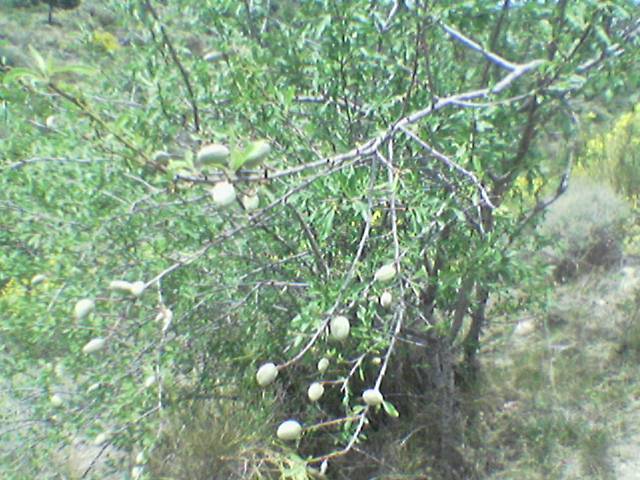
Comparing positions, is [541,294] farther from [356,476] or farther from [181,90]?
[181,90]

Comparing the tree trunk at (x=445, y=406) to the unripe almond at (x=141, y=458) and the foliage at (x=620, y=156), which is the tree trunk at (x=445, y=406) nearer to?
the unripe almond at (x=141, y=458)

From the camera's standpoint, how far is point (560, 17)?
195cm

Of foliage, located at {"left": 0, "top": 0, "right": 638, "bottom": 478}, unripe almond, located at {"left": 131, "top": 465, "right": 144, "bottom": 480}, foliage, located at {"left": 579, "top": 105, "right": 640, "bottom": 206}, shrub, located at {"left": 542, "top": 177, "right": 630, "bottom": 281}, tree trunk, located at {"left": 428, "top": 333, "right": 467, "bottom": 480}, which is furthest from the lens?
foliage, located at {"left": 579, "top": 105, "right": 640, "bottom": 206}

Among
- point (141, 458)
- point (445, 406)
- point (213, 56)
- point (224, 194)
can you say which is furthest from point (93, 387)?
point (445, 406)

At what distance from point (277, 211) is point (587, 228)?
10.7 ft

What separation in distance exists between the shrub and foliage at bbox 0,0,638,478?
6.31 feet

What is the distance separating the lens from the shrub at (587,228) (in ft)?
14.0

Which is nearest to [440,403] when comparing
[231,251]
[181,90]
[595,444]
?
[595,444]

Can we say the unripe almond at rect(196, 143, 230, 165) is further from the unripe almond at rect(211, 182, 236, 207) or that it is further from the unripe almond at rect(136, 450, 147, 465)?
the unripe almond at rect(136, 450, 147, 465)

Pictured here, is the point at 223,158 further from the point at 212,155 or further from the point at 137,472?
the point at 137,472

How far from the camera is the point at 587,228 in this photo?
175 inches

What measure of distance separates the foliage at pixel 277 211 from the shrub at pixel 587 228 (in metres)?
1.92

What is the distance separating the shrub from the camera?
4.26 m

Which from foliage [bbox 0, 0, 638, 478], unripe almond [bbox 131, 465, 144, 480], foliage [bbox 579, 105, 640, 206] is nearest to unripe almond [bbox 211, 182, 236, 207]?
foliage [bbox 0, 0, 638, 478]
